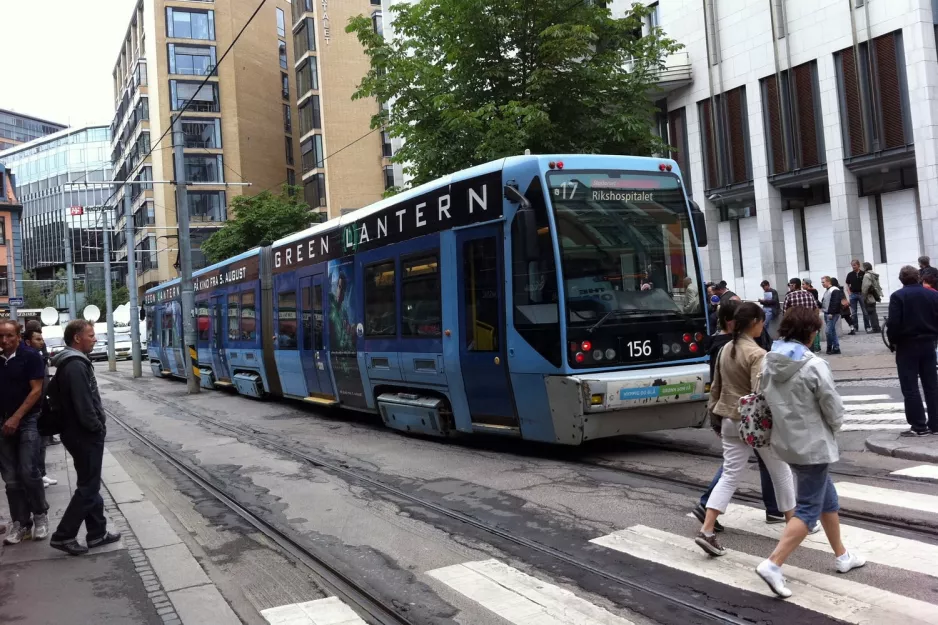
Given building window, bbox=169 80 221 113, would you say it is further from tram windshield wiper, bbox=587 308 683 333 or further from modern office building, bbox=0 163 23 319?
tram windshield wiper, bbox=587 308 683 333

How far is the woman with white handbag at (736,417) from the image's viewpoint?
17.7 ft

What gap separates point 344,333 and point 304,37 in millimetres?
46725

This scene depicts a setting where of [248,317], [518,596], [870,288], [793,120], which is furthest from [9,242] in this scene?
[518,596]

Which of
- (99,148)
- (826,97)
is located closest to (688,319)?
(826,97)

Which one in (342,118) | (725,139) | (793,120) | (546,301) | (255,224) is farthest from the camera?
(342,118)

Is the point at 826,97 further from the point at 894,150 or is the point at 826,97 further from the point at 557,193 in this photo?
the point at 557,193

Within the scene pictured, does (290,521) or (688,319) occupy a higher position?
(688,319)

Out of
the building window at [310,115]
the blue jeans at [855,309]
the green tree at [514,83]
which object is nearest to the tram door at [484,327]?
the green tree at [514,83]

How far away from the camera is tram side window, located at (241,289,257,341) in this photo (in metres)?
17.5

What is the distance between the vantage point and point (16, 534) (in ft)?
22.3

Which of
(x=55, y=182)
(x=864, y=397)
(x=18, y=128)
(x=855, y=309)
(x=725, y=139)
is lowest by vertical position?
(x=864, y=397)

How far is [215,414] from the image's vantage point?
16703mm

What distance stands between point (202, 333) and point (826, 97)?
1829 centimetres

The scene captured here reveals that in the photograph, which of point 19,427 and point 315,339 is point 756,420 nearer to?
point 19,427
